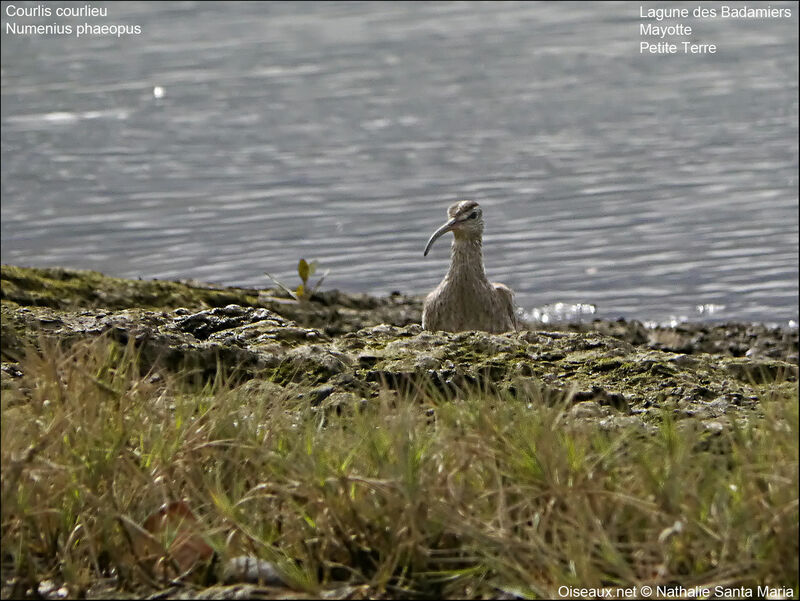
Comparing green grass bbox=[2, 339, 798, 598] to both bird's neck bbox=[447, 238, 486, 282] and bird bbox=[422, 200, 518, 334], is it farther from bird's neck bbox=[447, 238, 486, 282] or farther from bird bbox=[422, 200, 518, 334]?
bird's neck bbox=[447, 238, 486, 282]

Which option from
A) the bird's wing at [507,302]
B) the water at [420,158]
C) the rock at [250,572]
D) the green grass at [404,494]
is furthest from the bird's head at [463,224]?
the water at [420,158]

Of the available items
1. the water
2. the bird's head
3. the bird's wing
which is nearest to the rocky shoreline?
the bird's wing

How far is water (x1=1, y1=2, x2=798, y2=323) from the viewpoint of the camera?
17.3 m

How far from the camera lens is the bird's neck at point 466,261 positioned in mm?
9344

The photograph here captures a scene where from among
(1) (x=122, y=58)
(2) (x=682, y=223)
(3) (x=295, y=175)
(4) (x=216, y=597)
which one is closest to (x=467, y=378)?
(4) (x=216, y=597)

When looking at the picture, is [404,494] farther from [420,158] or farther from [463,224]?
[420,158]

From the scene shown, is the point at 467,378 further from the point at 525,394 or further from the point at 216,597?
the point at 216,597

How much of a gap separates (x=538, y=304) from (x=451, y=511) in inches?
474

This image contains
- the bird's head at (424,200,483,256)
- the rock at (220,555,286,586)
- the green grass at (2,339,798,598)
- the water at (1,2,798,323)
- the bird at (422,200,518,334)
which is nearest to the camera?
the green grass at (2,339,798,598)

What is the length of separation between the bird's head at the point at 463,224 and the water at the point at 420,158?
230 inches

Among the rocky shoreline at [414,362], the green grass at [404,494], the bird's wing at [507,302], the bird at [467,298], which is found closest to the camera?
the green grass at [404,494]

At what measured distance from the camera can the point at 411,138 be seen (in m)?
23.1

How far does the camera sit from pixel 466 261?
9.46 m

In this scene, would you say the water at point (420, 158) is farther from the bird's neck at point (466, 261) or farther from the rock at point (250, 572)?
the rock at point (250, 572)
